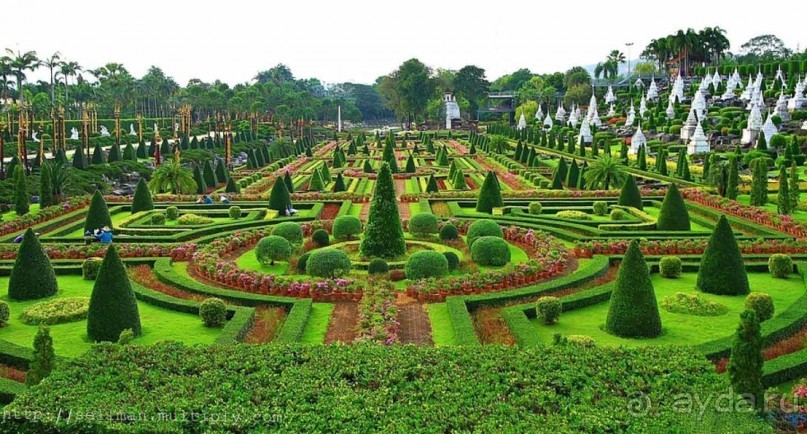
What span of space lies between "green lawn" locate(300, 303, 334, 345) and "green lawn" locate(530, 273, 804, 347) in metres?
4.96

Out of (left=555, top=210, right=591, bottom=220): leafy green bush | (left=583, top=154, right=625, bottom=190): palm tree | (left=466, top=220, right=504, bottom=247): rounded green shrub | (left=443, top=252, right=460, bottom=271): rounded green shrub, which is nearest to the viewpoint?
(left=443, top=252, right=460, bottom=271): rounded green shrub

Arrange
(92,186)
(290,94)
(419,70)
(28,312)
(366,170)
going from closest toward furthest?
(28,312) → (92,186) → (366,170) → (290,94) → (419,70)

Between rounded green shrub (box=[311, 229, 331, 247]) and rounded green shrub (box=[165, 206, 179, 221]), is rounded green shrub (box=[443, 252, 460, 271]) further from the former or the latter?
rounded green shrub (box=[165, 206, 179, 221])

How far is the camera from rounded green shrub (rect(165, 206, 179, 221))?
3155 centimetres

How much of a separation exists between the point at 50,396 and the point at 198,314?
7.36 meters

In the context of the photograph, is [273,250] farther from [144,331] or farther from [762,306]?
[762,306]

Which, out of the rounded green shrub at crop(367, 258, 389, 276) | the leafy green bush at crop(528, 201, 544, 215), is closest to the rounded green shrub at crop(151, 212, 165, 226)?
the rounded green shrub at crop(367, 258, 389, 276)

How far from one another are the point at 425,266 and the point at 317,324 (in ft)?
14.4

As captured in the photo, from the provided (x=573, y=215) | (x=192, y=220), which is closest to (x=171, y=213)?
(x=192, y=220)

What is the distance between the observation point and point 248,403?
33.1ft

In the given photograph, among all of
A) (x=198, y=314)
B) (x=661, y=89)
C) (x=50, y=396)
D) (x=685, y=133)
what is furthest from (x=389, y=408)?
(x=661, y=89)

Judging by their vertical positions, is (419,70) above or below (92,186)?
above

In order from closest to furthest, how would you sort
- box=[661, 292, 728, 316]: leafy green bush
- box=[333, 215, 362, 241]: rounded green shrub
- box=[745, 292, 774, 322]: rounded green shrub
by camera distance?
box=[745, 292, 774, 322]: rounded green shrub, box=[661, 292, 728, 316]: leafy green bush, box=[333, 215, 362, 241]: rounded green shrub

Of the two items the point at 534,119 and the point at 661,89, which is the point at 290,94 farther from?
the point at 661,89
